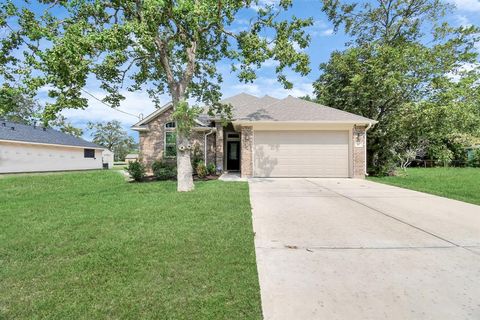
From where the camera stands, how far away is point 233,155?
17.3 metres

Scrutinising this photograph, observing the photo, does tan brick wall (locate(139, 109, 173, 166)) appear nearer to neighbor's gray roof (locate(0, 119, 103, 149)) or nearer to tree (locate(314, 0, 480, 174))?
tree (locate(314, 0, 480, 174))

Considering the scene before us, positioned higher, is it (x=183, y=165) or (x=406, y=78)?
(x=406, y=78)

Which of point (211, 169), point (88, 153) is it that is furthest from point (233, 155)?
point (88, 153)

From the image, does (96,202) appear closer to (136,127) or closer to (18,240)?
(18,240)

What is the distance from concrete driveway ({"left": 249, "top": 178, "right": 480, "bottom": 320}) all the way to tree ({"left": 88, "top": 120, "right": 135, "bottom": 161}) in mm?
64820

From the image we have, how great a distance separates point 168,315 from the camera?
2.33 metres

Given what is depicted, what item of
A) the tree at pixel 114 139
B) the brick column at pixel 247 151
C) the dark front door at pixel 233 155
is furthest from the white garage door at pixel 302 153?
the tree at pixel 114 139

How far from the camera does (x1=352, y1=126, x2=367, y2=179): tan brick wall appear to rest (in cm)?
1274

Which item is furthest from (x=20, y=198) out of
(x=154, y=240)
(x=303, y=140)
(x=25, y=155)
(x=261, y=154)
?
(x=25, y=155)

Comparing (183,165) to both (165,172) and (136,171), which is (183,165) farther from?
(136,171)

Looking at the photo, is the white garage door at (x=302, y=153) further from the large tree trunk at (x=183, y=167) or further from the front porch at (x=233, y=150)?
the large tree trunk at (x=183, y=167)

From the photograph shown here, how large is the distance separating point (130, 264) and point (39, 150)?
85.7 feet

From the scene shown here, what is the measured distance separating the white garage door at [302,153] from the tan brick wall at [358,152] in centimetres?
37

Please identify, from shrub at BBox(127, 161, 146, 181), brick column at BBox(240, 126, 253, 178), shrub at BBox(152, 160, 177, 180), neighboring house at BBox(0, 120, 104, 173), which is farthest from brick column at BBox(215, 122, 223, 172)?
neighboring house at BBox(0, 120, 104, 173)
